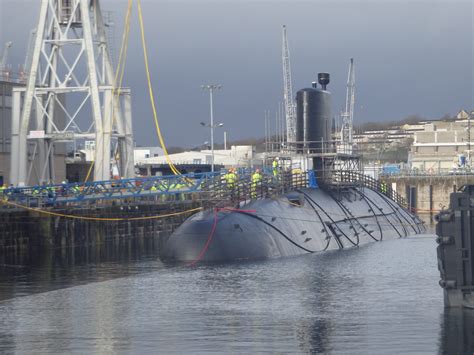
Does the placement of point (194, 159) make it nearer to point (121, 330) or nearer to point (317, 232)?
point (317, 232)

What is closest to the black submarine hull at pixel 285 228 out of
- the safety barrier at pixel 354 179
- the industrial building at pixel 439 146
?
the safety barrier at pixel 354 179

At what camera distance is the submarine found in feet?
129

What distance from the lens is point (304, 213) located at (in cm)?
4600

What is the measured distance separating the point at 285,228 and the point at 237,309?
49.4ft

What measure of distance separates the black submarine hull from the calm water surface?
3.06ft

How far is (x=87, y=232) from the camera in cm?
5419

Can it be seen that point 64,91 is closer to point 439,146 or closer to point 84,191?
point 84,191

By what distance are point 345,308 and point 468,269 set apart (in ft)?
13.3

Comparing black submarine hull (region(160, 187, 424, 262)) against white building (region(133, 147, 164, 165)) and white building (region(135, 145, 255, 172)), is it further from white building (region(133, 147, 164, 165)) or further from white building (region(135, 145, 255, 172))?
white building (region(133, 147, 164, 165))

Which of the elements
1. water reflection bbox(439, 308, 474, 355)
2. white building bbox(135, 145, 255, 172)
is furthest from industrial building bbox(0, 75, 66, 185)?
white building bbox(135, 145, 255, 172)

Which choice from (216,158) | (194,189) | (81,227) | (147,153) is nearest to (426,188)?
(216,158)

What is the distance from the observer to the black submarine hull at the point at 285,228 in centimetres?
3922

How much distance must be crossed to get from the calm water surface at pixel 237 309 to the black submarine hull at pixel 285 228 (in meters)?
0.93

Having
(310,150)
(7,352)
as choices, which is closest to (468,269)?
(7,352)
